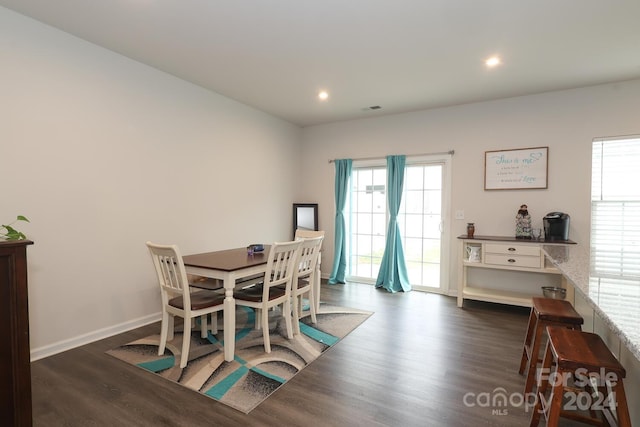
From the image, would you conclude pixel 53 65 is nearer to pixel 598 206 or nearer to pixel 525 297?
pixel 525 297

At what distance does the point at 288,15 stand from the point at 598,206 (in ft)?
13.0

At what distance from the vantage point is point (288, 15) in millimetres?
2381

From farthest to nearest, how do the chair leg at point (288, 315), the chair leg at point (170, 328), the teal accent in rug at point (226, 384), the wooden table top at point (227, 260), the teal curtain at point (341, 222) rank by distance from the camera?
1. the teal curtain at point (341, 222)
2. the chair leg at point (288, 315)
3. the chair leg at point (170, 328)
4. the wooden table top at point (227, 260)
5. the teal accent in rug at point (226, 384)

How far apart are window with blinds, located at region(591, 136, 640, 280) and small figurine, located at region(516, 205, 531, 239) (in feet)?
2.13

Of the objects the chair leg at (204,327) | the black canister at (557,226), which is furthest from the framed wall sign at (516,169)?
the chair leg at (204,327)

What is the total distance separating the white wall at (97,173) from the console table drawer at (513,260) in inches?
130

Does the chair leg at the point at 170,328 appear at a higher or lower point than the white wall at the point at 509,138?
lower

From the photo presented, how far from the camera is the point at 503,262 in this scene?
376 cm

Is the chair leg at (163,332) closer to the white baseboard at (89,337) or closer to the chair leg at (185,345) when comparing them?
the chair leg at (185,345)

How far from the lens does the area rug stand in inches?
84.8

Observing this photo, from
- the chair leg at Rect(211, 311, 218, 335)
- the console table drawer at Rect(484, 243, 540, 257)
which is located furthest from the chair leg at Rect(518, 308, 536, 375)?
the chair leg at Rect(211, 311, 218, 335)

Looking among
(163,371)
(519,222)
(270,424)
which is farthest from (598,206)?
(163,371)

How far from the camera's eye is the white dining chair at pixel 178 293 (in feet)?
7.82

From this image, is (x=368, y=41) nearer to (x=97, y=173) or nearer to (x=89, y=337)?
(x=97, y=173)
